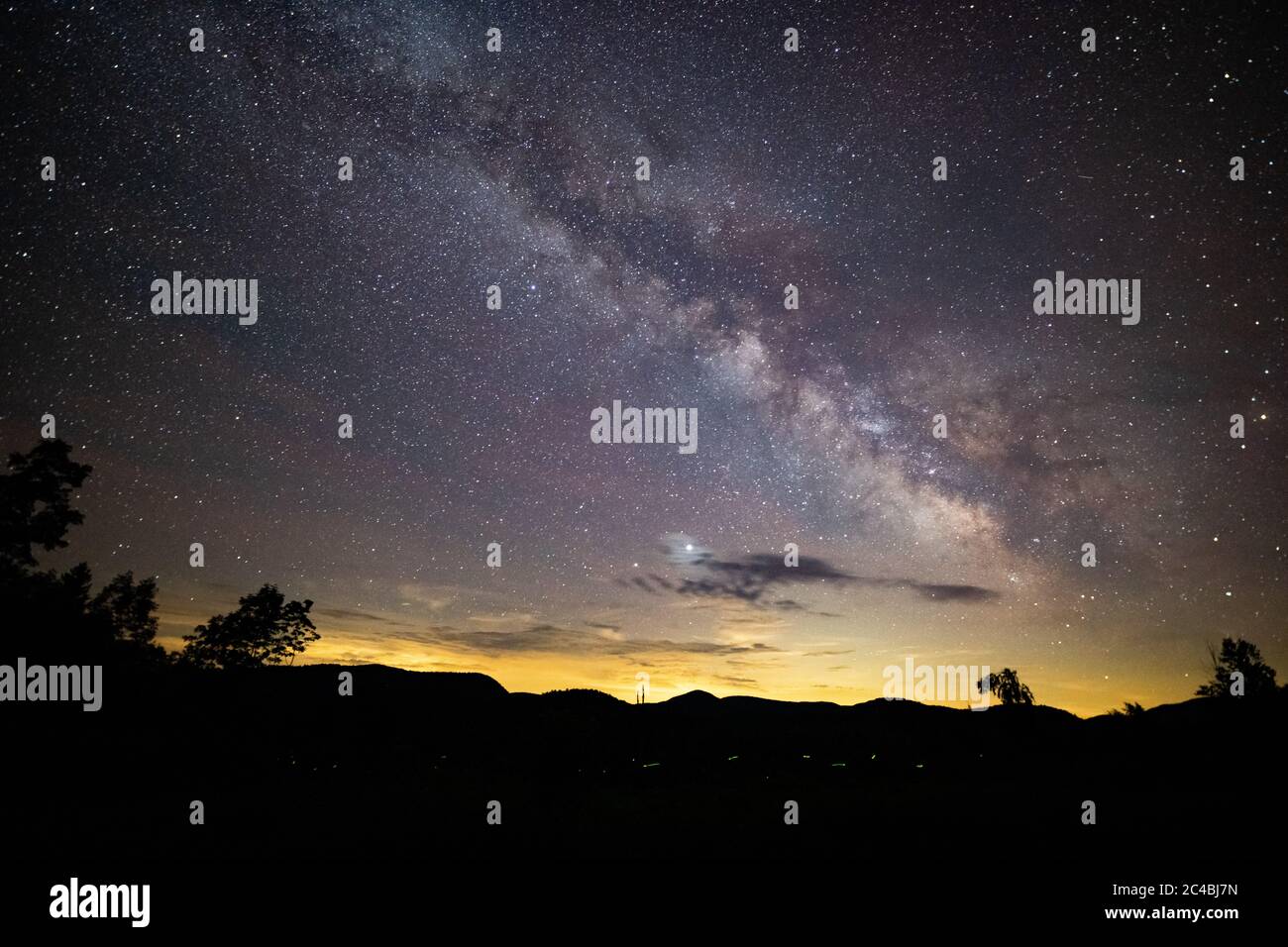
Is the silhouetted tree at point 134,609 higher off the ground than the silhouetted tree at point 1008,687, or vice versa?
the silhouetted tree at point 134,609

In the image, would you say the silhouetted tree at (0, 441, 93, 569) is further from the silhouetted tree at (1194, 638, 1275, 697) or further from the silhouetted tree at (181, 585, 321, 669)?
the silhouetted tree at (1194, 638, 1275, 697)

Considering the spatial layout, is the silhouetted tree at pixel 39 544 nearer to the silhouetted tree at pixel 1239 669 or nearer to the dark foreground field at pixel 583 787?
the dark foreground field at pixel 583 787

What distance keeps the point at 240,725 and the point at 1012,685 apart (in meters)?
96.8

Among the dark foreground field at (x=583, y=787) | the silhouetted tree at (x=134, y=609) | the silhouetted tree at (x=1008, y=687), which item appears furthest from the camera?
the silhouetted tree at (x=1008, y=687)

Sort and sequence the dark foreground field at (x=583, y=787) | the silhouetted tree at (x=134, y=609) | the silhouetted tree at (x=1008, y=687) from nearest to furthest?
1. the dark foreground field at (x=583, y=787)
2. the silhouetted tree at (x=134, y=609)
3. the silhouetted tree at (x=1008, y=687)

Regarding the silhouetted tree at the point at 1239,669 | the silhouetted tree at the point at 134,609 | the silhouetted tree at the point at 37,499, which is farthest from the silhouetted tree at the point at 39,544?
the silhouetted tree at the point at 1239,669

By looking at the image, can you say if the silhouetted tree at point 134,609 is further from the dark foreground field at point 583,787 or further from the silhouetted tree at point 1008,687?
the silhouetted tree at point 1008,687

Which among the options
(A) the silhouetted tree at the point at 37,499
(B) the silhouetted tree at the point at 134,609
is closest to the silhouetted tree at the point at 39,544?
(A) the silhouetted tree at the point at 37,499

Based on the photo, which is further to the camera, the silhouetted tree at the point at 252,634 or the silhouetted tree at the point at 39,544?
the silhouetted tree at the point at 252,634

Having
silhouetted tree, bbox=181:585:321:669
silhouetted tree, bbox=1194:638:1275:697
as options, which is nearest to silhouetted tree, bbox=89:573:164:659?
silhouetted tree, bbox=181:585:321:669

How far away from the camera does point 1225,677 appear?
66.5 meters
